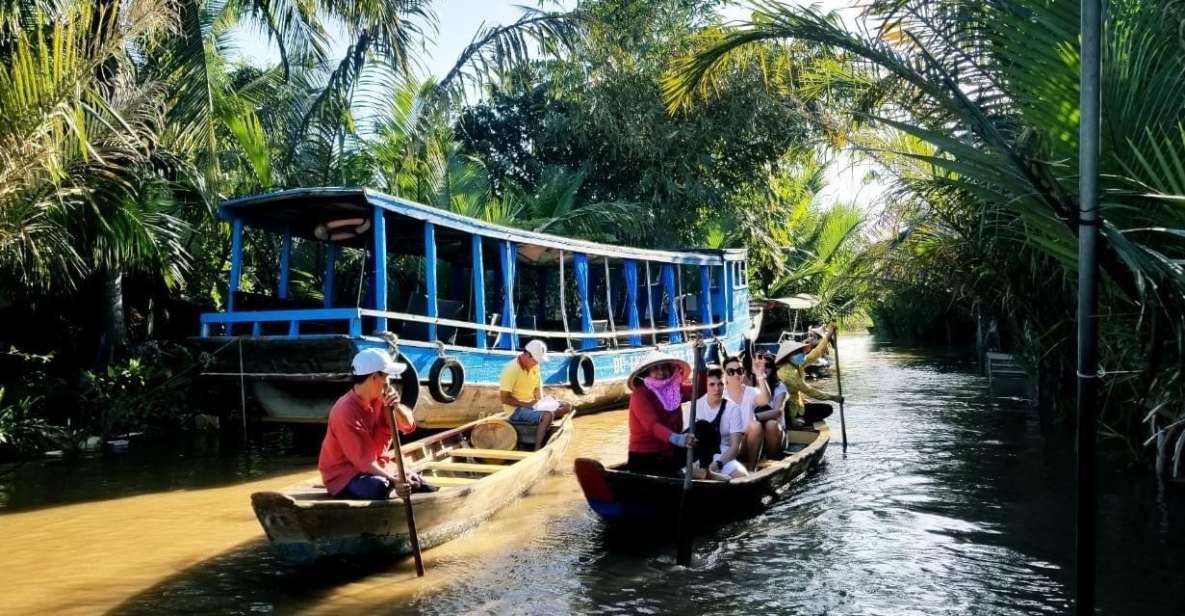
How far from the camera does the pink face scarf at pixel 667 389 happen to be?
7.17 meters

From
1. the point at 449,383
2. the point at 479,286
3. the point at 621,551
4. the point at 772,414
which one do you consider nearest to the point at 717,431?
the point at 621,551

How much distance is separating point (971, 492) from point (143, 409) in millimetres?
9297

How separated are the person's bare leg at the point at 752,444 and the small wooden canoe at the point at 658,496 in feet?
0.81

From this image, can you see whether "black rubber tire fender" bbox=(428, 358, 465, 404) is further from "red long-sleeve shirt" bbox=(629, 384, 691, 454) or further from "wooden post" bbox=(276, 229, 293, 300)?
"red long-sleeve shirt" bbox=(629, 384, 691, 454)

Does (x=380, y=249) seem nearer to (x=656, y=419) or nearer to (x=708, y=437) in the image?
(x=656, y=419)

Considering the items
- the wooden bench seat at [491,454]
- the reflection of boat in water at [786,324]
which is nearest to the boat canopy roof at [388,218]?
the wooden bench seat at [491,454]

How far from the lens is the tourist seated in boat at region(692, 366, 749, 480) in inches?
290

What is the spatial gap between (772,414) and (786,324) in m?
16.3

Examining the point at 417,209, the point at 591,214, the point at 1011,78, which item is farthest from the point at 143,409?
the point at 1011,78

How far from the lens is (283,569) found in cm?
626

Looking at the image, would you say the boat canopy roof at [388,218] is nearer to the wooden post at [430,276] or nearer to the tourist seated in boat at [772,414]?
the wooden post at [430,276]

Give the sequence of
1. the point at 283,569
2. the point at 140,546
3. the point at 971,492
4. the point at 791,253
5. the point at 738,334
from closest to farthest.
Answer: the point at 283,569 < the point at 140,546 < the point at 971,492 < the point at 738,334 < the point at 791,253

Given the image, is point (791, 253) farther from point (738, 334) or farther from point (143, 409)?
point (143, 409)

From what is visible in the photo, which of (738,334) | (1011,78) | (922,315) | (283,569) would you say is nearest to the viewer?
(1011,78)
